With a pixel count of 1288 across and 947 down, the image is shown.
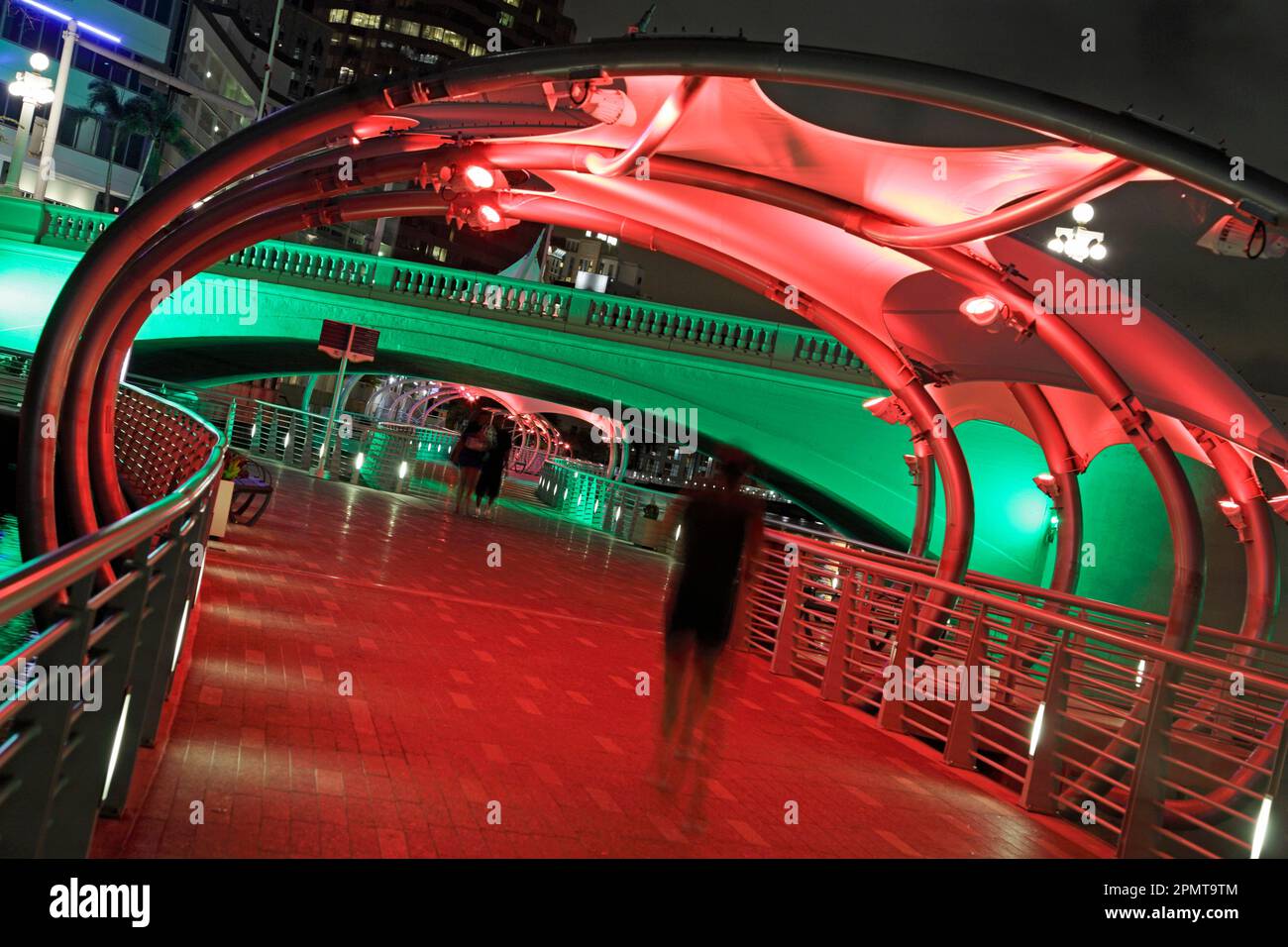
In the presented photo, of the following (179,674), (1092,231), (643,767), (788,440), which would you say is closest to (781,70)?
(643,767)

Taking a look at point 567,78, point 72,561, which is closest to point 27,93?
point 567,78

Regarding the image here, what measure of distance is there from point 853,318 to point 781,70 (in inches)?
327

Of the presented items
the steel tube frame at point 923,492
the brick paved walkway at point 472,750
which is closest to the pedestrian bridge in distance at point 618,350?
the steel tube frame at point 923,492

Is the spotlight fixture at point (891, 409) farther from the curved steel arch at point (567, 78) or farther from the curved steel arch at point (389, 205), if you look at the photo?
the curved steel arch at point (567, 78)

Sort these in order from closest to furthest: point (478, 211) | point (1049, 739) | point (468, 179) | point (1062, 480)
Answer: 1. point (1049, 739)
2. point (468, 179)
3. point (478, 211)
4. point (1062, 480)

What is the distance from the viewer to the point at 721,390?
954 inches

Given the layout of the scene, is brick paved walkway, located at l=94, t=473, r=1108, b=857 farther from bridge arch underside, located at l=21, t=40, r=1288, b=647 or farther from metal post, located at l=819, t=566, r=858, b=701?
bridge arch underside, located at l=21, t=40, r=1288, b=647

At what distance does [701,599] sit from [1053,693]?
2890 mm

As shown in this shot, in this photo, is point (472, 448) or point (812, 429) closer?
point (472, 448)

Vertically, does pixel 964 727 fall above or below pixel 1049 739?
below

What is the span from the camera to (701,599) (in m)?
6.25

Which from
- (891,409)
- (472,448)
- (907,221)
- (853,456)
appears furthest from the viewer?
(853,456)

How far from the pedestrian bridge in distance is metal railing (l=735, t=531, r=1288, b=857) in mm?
6884

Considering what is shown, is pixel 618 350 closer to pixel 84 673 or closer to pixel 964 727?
pixel 964 727
